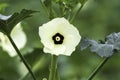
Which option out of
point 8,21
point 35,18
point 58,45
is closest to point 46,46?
point 58,45

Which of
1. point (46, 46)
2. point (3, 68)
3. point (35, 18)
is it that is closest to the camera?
point (46, 46)

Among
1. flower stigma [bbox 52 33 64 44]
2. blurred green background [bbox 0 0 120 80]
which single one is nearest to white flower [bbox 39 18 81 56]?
flower stigma [bbox 52 33 64 44]

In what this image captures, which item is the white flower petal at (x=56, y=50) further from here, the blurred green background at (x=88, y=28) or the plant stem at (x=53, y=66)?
the blurred green background at (x=88, y=28)

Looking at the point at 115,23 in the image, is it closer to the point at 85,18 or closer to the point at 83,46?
the point at 85,18

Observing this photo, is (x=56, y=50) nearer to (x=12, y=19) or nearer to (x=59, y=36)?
(x=59, y=36)

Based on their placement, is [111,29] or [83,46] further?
[111,29]

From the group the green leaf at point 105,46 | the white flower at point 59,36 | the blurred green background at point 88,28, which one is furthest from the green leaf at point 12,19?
the blurred green background at point 88,28
